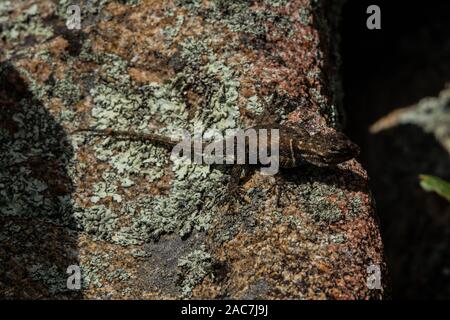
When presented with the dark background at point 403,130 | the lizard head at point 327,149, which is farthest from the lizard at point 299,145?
the dark background at point 403,130

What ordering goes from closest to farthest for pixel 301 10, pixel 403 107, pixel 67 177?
pixel 67 177 < pixel 301 10 < pixel 403 107

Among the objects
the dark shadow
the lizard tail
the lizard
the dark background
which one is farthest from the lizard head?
the dark background

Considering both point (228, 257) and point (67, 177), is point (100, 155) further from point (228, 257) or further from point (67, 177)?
point (228, 257)

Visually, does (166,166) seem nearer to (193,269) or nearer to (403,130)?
(193,269)

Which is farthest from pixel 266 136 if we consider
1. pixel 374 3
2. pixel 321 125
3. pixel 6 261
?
pixel 374 3

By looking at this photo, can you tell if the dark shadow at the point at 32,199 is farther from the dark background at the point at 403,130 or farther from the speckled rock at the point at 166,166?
the dark background at the point at 403,130

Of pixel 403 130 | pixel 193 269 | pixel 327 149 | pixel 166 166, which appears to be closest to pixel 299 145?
pixel 327 149
